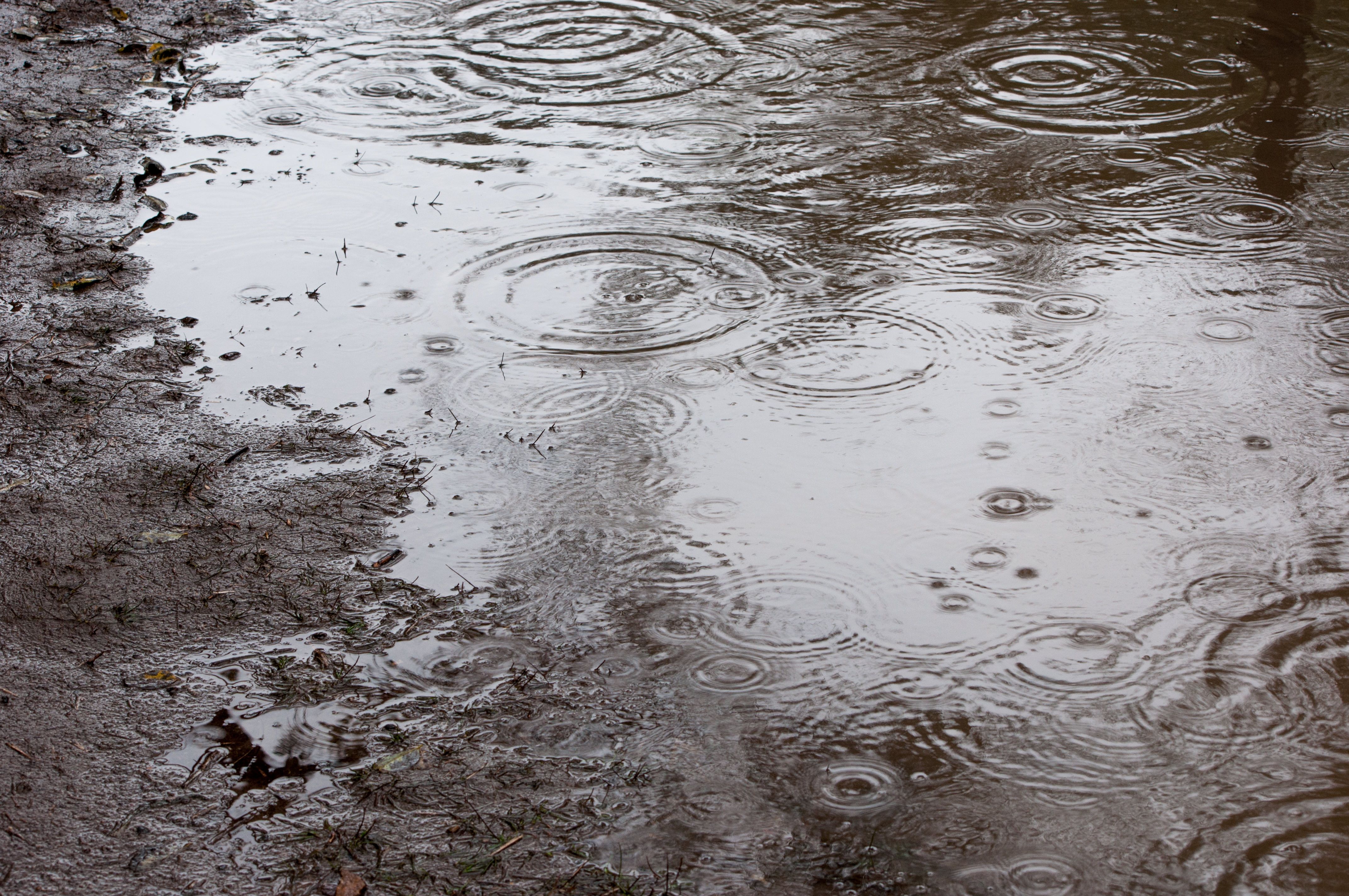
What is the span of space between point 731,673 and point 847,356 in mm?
1486

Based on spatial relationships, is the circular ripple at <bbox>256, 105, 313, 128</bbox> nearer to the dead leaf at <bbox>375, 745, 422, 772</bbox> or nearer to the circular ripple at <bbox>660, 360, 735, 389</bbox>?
the circular ripple at <bbox>660, 360, 735, 389</bbox>

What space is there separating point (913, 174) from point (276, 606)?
11.0 ft

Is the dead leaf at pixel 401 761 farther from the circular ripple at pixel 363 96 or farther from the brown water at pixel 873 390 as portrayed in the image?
the circular ripple at pixel 363 96

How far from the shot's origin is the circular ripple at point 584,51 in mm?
6008

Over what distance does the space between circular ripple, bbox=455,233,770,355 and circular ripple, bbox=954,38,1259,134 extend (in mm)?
1971

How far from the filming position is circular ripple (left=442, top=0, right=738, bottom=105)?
6008 millimetres

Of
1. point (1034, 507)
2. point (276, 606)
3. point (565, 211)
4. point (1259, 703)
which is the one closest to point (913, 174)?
point (565, 211)

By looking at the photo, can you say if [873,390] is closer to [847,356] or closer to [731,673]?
[847,356]

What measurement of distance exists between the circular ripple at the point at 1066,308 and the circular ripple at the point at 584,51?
2.59m

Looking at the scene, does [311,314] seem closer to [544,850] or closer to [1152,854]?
[544,850]

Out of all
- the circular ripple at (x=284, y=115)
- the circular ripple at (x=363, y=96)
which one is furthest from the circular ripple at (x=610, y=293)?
the circular ripple at (x=284, y=115)

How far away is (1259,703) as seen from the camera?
255 cm

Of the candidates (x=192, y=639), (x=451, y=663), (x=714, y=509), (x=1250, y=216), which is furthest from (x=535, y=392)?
(x=1250, y=216)

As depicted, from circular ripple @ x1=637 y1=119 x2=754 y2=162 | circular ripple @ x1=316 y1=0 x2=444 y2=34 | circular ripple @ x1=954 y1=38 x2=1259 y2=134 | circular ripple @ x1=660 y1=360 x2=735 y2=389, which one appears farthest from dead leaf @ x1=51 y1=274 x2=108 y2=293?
circular ripple @ x1=954 y1=38 x2=1259 y2=134
